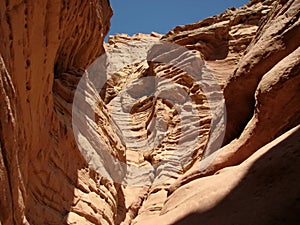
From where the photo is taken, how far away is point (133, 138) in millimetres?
17281

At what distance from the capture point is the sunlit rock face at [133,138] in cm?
535

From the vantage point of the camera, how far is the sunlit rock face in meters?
5.35

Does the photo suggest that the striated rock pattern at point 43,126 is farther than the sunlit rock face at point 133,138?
Yes

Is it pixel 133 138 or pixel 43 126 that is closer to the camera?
pixel 43 126

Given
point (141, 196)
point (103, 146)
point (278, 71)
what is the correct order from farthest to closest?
point (141, 196) → point (103, 146) → point (278, 71)

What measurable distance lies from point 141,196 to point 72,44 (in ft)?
14.3

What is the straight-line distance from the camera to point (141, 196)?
502 inches

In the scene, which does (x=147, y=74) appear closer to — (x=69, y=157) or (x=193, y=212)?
(x=69, y=157)

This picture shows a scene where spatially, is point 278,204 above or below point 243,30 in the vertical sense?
below

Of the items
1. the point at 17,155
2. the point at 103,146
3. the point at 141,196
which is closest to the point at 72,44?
the point at 103,146

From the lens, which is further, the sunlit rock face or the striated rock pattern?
the striated rock pattern

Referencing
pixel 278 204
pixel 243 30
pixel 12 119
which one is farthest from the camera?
pixel 243 30

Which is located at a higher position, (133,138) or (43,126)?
(133,138)

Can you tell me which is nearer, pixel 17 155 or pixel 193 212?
pixel 193 212
